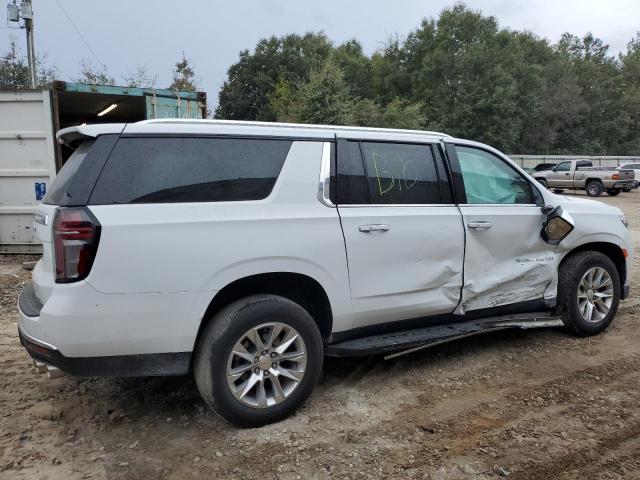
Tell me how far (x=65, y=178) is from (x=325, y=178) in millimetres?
1588

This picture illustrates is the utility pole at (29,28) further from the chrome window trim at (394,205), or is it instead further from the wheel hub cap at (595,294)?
the wheel hub cap at (595,294)

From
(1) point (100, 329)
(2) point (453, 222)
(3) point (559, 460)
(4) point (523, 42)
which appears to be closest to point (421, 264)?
(2) point (453, 222)

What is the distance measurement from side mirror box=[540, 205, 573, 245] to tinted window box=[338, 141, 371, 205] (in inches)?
70.7

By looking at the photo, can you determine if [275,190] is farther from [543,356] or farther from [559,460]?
[543,356]

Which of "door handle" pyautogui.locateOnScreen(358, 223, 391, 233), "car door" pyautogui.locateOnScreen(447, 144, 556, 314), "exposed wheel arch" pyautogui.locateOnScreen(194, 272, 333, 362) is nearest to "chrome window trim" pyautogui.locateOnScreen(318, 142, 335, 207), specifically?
"door handle" pyautogui.locateOnScreen(358, 223, 391, 233)

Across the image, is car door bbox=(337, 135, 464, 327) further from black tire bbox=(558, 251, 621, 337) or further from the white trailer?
the white trailer

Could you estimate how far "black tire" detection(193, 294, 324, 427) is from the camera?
3029 mm

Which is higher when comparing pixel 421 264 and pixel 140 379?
pixel 421 264

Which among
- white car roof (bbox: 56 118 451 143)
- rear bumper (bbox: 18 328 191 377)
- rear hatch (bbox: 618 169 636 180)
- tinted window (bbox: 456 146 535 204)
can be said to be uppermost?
white car roof (bbox: 56 118 451 143)

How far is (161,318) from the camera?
9.61 feet

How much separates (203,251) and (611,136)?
56685 millimetres

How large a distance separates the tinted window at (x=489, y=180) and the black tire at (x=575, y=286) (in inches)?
28.1

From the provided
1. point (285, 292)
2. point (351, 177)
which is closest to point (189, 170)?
point (285, 292)

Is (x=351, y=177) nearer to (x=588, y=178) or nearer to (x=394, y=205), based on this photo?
(x=394, y=205)
